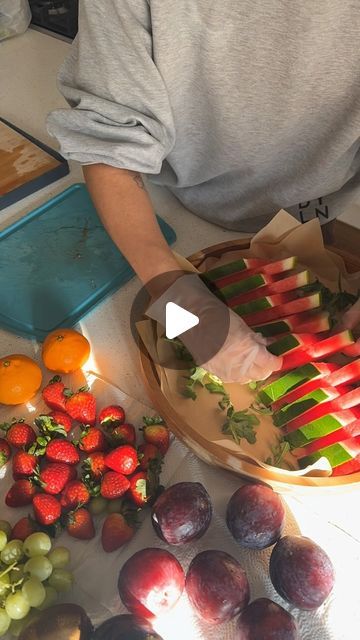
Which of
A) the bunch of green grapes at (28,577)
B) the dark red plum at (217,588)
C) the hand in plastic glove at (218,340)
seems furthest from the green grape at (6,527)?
the hand in plastic glove at (218,340)

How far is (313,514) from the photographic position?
63cm

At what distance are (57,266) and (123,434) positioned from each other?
35 centimetres

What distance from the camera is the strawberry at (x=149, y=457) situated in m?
0.64

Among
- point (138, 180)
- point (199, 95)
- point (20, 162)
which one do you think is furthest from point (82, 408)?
point (20, 162)

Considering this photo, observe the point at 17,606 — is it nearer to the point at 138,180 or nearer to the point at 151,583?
the point at 151,583

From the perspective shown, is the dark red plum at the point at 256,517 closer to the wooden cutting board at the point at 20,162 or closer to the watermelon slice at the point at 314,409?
the watermelon slice at the point at 314,409

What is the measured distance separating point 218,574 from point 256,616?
5 centimetres

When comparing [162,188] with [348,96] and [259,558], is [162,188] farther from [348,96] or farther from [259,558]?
[259,558]

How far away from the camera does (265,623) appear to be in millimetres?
517

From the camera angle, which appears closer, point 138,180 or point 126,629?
point 126,629

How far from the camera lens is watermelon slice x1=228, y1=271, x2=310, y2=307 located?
2.62 ft

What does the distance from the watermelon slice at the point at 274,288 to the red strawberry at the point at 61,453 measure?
0.32m

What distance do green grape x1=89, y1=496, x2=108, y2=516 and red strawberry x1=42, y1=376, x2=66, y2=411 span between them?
143 mm

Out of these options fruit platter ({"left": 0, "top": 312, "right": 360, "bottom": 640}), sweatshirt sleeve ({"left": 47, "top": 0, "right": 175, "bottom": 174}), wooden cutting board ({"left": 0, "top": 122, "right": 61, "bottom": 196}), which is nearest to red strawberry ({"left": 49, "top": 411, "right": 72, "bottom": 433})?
fruit platter ({"left": 0, "top": 312, "right": 360, "bottom": 640})
